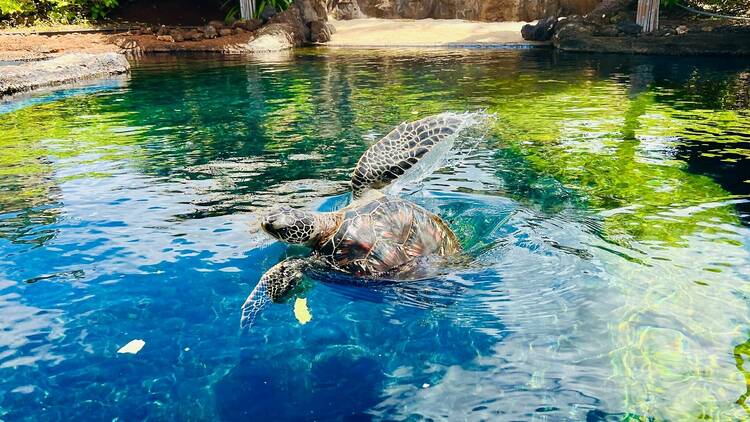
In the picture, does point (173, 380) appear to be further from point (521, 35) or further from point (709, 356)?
point (521, 35)

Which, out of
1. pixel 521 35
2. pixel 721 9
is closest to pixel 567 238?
pixel 721 9

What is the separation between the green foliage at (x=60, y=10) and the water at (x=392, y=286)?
19069mm

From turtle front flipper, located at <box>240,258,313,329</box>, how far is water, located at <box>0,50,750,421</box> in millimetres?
121

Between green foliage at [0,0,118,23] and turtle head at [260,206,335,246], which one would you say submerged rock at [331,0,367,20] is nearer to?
green foliage at [0,0,118,23]

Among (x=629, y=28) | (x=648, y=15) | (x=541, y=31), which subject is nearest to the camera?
(x=648, y=15)

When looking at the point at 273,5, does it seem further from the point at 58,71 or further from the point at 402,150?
the point at 402,150

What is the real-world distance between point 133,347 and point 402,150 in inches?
98.8

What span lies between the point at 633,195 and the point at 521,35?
57.9 feet

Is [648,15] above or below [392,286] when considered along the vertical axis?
above

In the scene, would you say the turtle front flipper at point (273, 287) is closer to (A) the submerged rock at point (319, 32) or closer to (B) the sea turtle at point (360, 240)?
(B) the sea turtle at point (360, 240)

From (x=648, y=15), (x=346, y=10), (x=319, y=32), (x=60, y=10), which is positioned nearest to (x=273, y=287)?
(x=648, y=15)

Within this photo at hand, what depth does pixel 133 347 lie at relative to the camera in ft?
11.1

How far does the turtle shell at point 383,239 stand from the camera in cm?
398

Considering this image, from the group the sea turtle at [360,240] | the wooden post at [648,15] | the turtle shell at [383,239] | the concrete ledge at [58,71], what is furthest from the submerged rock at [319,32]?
the turtle shell at [383,239]
